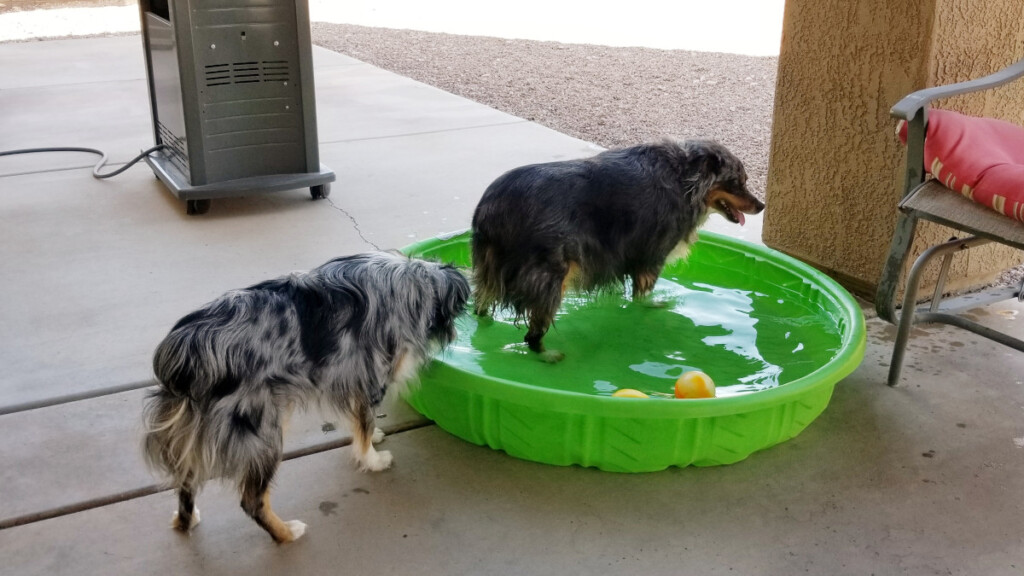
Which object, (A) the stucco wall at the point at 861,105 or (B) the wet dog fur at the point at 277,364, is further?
(A) the stucco wall at the point at 861,105

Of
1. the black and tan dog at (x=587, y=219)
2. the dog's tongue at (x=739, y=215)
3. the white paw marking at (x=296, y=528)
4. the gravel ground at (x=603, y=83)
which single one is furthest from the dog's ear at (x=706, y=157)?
the gravel ground at (x=603, y=83)

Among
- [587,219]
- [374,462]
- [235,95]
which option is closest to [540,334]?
[587,219]

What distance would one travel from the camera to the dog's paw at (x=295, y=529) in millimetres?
2369

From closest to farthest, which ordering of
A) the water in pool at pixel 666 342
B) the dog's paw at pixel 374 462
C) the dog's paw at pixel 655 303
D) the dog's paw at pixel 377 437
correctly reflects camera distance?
the dog's paw at pixel 374 462, the dog's paw at pixel 377 437, the water in pool at pixel 666 342, the dog's paw at pixel 655 303

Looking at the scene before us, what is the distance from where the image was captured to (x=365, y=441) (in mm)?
2611

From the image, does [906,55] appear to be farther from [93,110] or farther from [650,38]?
[650,38]

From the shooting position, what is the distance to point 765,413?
2.58 metres

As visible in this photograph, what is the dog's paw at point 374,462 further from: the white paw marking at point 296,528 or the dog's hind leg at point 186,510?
the dog's hind leg at point 186,510

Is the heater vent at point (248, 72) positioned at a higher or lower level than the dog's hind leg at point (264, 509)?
higher

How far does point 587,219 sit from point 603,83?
527 cm

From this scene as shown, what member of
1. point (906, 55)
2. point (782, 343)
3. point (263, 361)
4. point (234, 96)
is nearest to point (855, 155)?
point (906, 55)

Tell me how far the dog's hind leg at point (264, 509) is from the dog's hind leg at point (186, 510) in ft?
0.48

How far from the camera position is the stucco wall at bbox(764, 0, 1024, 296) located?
345 cm

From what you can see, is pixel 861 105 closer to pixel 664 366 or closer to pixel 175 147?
pixel 664 366
